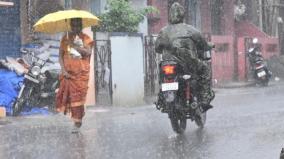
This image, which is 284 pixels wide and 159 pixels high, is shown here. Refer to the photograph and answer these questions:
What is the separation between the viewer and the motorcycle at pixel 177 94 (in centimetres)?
876

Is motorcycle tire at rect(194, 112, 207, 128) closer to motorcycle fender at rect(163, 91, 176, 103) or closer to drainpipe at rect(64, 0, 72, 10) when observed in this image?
motorcycle fender at rect(163, 91, 176, 103)

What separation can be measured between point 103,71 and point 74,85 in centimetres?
477

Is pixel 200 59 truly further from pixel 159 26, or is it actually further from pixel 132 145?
pixel 159 26

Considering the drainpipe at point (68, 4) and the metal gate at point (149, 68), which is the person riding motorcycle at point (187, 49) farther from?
the drainpipe at point (68, 4)

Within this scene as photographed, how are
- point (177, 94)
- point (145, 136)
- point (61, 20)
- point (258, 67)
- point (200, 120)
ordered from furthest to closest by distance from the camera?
point (258, 67), point (61, 20), point (200, 120), point (177, 94), point (145, 136)

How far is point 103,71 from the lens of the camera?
46.8 ft

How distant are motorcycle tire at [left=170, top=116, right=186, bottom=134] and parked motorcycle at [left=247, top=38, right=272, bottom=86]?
11676mm

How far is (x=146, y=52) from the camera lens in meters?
15.7

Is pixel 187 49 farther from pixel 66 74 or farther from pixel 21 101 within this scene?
pixel 21 101

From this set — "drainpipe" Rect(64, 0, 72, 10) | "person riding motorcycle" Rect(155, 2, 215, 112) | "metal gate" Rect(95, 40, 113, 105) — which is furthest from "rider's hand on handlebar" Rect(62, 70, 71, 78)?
"drainpipe" Rect(64, 0, 72, 10)

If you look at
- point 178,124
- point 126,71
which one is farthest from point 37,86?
point 178,124

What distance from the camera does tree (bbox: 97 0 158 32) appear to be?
15383 millimetres

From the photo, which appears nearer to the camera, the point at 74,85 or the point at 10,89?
the point at 74,85

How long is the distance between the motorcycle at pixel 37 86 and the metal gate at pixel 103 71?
1.31 meters
